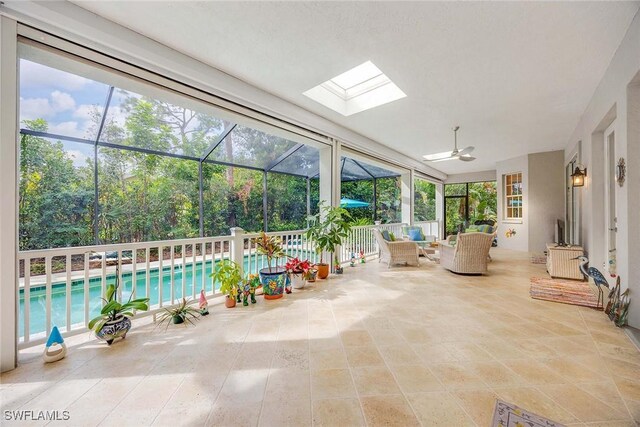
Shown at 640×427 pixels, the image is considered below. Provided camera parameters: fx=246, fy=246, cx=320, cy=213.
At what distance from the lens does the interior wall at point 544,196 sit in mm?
6641

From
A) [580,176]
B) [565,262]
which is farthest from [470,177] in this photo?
[565,262]

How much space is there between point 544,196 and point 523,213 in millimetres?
659

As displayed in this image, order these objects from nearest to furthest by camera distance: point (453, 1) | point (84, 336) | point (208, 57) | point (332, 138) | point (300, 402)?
point (300, 402)
point (453, 1)
point (84, 336)
point (208, 57)
point (332, 138)

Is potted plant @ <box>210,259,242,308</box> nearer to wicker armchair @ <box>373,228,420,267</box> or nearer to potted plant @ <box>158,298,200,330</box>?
potted plant @ <box>158,298,200,330</box>

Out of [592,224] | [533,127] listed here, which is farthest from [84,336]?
[533,127]

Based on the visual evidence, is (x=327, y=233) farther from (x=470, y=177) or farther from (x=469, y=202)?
(x=469, y=202)

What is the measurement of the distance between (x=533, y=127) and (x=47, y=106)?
31.2ft

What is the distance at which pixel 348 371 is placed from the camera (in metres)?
1.74

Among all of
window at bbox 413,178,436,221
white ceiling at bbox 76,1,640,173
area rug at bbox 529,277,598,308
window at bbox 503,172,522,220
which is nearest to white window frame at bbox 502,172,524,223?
window at bbox 503,172,522,220

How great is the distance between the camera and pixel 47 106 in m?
4.87

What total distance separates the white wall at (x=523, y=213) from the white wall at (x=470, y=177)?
1224 mm

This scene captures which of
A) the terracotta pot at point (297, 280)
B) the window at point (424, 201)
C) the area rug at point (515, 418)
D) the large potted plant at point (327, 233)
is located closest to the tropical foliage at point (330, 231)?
the large potted plant at point (327, 233)

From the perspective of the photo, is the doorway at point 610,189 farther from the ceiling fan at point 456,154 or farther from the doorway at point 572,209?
the doorway at point 572,209

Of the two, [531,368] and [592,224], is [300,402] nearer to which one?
[531,368]
